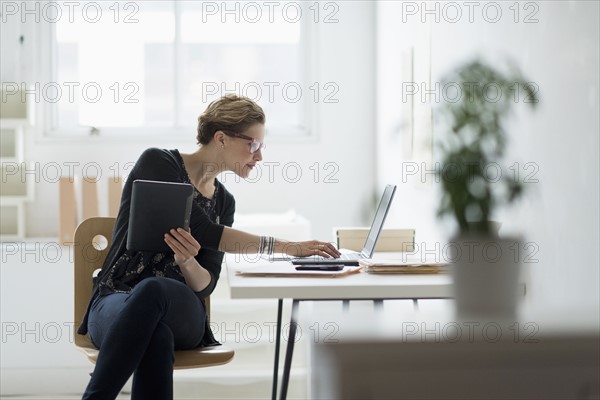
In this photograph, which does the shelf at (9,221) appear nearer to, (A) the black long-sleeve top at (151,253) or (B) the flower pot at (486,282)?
(A) the black long-sleeve top at (151,253)

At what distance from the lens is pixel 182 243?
234 cm

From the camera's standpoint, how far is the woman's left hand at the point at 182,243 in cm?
233

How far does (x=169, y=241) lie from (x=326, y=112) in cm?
278

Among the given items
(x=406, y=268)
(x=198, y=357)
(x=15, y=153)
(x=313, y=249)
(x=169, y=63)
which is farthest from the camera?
(x=169, y=63)

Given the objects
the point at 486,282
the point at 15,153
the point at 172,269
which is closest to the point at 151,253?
the point at 172,269

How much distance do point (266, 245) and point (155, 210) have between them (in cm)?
42

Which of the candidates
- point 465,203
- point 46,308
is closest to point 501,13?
point 465,203

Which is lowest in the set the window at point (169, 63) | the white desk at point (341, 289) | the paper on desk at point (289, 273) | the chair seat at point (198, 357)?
the chair seat at point (198, 357)

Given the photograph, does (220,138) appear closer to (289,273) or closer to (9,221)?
(289,273)

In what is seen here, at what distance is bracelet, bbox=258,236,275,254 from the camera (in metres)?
2.58

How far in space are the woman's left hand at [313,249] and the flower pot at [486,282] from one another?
3.71ft

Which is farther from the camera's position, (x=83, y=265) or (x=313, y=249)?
(x=83, y=265)

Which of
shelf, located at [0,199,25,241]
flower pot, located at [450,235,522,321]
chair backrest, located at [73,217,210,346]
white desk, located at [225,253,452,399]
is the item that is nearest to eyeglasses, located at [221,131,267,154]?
chair backrest, located at [73,217,210,346]

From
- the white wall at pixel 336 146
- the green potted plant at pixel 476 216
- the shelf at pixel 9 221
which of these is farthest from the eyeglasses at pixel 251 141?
the shelf at pixel 9 221
